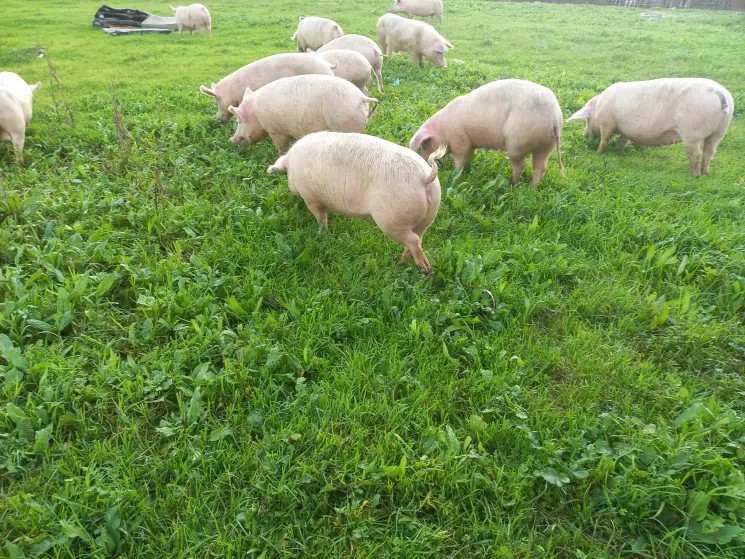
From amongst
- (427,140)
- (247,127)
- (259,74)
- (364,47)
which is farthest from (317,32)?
(427,140)

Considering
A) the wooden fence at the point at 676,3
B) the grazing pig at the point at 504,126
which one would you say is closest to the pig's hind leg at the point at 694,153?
the grazing pig at the point at 504,126

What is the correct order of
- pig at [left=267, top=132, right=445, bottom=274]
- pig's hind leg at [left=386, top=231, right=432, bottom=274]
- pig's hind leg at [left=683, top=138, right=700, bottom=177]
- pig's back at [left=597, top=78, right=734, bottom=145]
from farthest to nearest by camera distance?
pig's hind leg at [left=683, top=138, right=700, bottom=177], pig's back at [left=597, top=78, right=734, bottom=145], pig's hind leg at [left=386, top=231, right=432, bottom=274], pig at [left=267, top=132, right=445, bottom=274]

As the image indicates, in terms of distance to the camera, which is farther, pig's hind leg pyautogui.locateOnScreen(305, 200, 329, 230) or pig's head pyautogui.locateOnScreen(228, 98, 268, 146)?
pig's head pyautogui.locateOnScreen(228, 98, 268, 146)

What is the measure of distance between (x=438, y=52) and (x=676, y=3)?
21.9 m

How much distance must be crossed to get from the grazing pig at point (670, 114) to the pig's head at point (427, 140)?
8.27 feet

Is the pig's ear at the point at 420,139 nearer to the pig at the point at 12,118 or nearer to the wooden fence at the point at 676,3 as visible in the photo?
the pig at the point at 12,118

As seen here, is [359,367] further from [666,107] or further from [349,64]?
[349,64]

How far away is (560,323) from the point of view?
3.21 m

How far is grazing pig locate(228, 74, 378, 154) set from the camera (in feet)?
16.3

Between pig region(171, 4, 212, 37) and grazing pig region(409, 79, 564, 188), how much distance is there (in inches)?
504

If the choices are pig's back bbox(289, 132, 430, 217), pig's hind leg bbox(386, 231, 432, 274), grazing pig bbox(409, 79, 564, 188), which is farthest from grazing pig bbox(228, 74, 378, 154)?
pig's hind leg bbox(386, 231, 432, 274)

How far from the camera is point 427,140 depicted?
5316 mm

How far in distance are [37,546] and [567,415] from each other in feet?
8.44

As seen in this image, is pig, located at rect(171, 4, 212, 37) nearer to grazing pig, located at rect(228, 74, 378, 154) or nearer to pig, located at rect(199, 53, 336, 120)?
pig, located at rect(199, 53, 336, 120)
